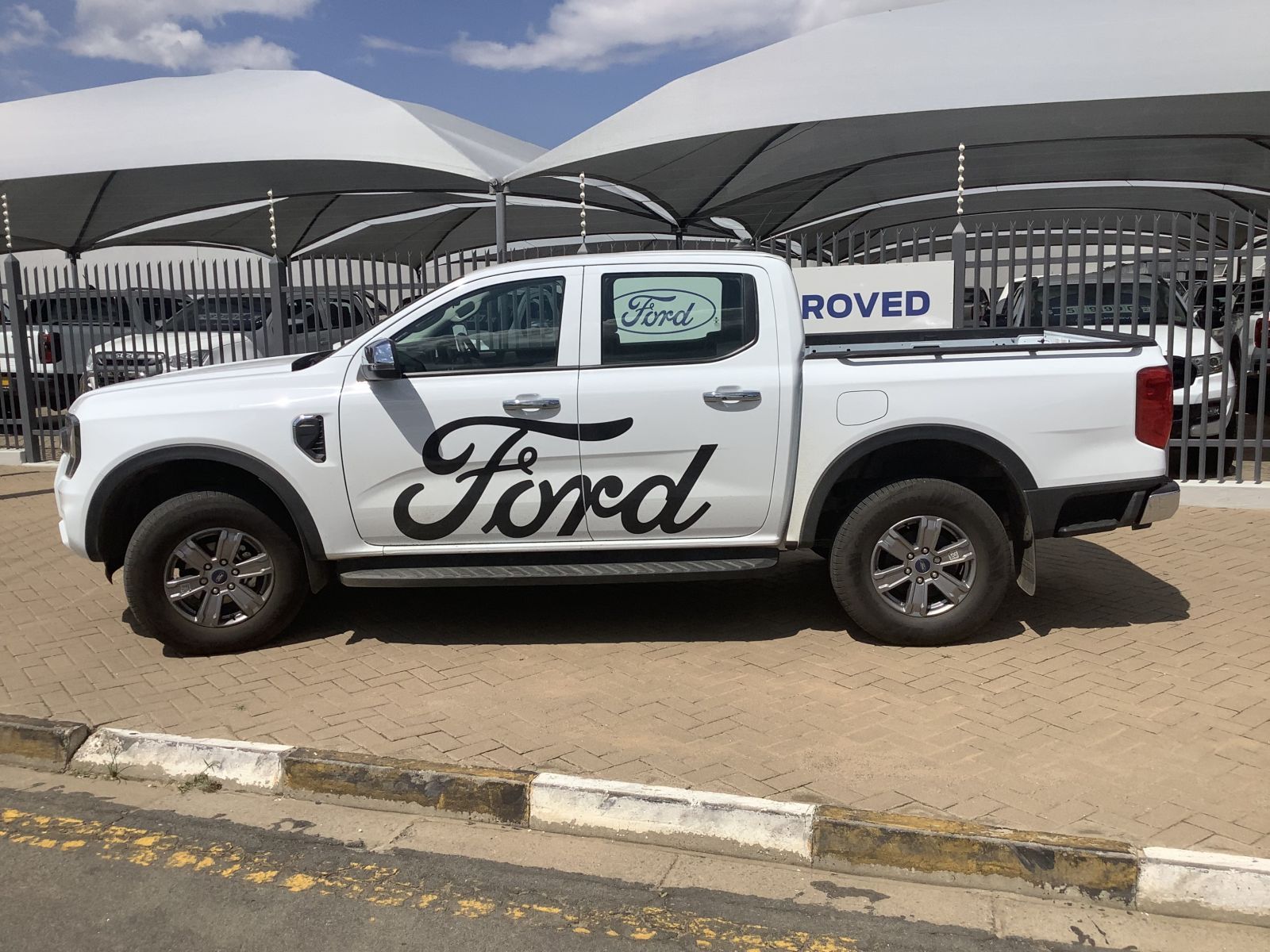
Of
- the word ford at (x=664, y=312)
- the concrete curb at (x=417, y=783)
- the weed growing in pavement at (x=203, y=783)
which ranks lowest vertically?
the weed growing in pavement at (x=203, y=783)

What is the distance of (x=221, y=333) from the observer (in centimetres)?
1154

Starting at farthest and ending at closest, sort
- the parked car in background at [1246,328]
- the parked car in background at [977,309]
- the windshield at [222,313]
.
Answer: the windshield at [222,313], the parked car in background at [977,309], the parked car in background at [1246,328]

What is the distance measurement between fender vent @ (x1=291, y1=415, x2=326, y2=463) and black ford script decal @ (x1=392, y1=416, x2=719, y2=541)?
0.48 m

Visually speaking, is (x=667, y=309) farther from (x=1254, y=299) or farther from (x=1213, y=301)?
(x=1254, y=299)

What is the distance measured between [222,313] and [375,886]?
9445 mm

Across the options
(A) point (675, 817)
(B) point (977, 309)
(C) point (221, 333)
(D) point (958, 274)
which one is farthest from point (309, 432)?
(C) point (221, 333)

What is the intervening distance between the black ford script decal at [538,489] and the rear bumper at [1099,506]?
167cm

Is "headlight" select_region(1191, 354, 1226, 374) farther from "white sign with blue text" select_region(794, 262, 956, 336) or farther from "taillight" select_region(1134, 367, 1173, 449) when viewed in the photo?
"taillight" select_region(1134, 367, 1173, 449)

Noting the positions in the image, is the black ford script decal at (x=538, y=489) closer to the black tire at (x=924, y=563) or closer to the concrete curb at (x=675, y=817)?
A: the black tire at (x=924, y=563)

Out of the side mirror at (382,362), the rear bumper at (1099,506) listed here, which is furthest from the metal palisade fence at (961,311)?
the side mirror at (382,362)

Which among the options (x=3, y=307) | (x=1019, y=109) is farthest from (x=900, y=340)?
(x=3, y=307)

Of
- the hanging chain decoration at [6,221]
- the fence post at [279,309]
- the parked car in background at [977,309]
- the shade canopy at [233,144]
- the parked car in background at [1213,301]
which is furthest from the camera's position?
the shade canopy at [233,144]

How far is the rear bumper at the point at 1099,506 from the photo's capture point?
17.3 feet

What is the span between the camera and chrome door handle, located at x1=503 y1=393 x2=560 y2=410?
17.0ft
